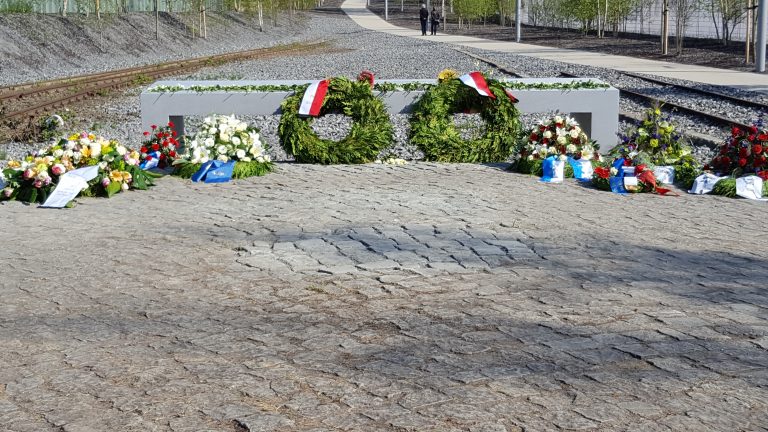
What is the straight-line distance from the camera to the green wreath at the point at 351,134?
11.5 metres

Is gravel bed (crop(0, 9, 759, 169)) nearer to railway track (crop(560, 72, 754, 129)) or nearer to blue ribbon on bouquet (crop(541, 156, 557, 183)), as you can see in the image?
railway track (crop(560, 72, 754, 129))

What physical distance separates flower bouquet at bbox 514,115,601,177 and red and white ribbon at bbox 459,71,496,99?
691mm

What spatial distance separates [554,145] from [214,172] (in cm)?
353

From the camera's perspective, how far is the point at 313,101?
37.3 feet

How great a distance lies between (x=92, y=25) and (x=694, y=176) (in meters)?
35.8

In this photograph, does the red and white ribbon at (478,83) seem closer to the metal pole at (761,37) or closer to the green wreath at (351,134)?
the green wreath at (351,134)

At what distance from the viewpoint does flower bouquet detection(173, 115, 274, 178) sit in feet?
35.2

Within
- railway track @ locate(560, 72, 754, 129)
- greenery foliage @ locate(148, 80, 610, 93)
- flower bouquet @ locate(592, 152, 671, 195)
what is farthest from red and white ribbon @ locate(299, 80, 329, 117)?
railway track @ locate(560, 72, 754, 129)

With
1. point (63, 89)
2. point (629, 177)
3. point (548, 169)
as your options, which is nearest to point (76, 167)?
point (548, 169)

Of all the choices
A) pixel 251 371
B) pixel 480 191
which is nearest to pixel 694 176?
pixel 480 191

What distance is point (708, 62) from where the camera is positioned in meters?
31.9

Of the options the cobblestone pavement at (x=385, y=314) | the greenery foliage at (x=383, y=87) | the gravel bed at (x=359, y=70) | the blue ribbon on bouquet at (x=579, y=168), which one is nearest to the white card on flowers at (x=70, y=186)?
the cobblestone pavement at (x=385, y=314)

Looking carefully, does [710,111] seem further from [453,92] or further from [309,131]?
[309,131]

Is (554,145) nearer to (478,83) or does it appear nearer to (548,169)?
(548,169)
